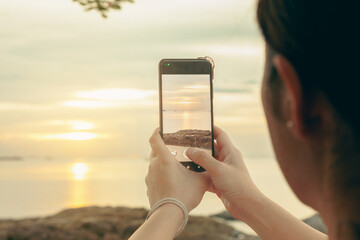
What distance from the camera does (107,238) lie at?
5.95 metres

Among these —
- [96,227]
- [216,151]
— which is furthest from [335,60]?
[96,227]

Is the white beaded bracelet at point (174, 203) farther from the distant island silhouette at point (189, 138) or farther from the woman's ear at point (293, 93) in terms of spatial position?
the woman's ear at point (293, 93)

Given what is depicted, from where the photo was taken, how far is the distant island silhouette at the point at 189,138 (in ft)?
5.91

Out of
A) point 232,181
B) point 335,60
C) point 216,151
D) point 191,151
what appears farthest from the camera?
point 216,151

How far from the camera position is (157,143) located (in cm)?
164

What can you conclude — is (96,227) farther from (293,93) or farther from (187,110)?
(293,93)

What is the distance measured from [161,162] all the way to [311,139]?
2.68 ft

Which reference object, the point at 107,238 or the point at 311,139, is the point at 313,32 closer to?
the point at 311,139

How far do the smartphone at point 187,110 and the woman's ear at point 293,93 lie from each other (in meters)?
0.95

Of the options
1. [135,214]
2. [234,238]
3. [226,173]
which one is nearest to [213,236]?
[234,238]

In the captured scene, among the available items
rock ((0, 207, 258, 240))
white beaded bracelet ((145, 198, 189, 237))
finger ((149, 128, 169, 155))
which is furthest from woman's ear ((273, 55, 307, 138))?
rock ((0, 207, 258, 240))

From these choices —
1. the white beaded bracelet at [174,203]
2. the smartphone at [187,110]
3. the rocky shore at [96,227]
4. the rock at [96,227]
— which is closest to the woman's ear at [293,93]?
the white beaded bracelet at [174,203]

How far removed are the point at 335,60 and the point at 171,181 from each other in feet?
2.81

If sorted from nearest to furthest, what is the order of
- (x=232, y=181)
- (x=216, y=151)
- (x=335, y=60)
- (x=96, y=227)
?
(x=335, y=60) → (x=232, y=181) → (x=216, y=151) → (x=96, y=227)
